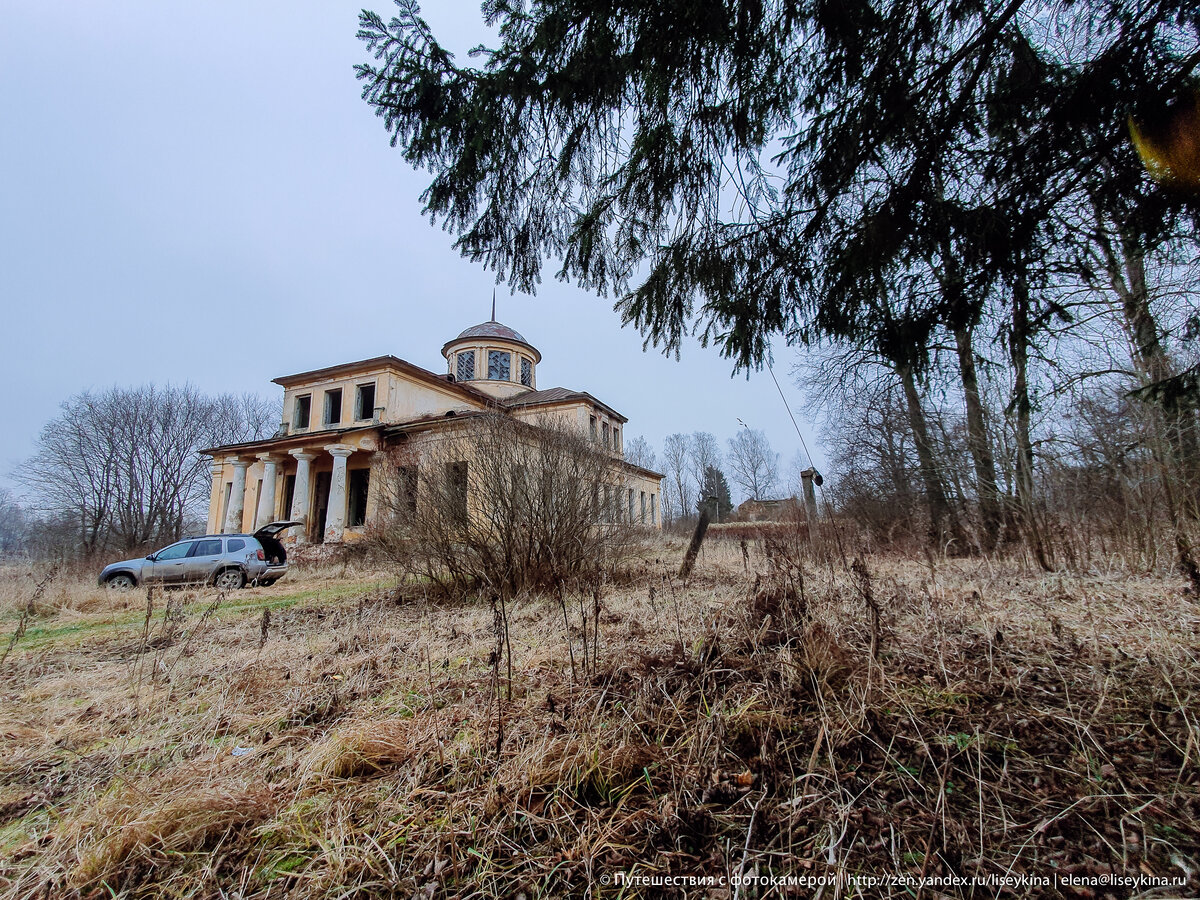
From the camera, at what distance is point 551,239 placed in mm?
3285

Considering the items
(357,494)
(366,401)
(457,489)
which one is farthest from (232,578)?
(366,401)

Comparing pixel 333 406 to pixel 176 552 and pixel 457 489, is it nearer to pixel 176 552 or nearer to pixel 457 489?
pixel 176 552

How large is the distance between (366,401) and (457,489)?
19871 mm

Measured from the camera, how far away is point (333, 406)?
2538cm

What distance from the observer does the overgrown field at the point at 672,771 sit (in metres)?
1.28

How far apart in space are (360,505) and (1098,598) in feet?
82.0

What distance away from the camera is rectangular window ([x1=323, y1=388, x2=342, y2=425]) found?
25094 mm

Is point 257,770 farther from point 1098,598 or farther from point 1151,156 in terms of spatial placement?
point 1098,598

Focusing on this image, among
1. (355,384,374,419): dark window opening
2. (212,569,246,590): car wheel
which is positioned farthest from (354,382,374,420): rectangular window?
(212,569,246,590): car wheel

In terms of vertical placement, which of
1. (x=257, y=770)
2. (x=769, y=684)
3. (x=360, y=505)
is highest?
(x=360, y=505)

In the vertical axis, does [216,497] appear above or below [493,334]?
below

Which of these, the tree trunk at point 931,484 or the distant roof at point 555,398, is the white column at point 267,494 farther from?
the tree trunk at point 931,484

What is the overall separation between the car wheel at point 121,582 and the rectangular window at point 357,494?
12.1 metres

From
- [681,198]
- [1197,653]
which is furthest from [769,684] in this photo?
[681,198]
